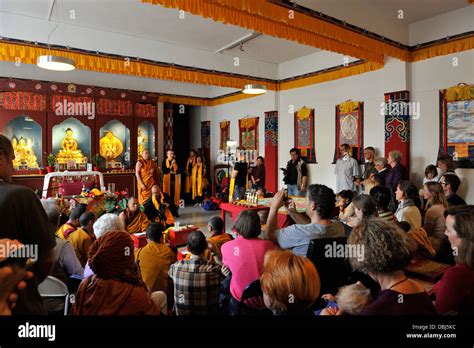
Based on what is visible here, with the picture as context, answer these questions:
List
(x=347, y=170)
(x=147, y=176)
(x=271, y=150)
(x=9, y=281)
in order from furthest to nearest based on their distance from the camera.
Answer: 1. (x=271, y=150)
2. (x=147, y=176)
3. (x=347, y=170)
4. (x=9, y=281)

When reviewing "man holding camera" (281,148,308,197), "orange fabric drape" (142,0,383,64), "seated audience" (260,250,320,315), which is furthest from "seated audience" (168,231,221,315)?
"man holding camera" (281,148,308,197)

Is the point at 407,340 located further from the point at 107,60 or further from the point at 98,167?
the point at 98,167

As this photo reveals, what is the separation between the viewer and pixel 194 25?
588 cm

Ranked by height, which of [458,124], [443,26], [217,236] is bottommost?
[217,236]

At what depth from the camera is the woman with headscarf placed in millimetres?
1587

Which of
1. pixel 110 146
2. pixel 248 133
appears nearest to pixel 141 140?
pixel 110 146

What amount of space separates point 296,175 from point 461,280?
6.25 metres

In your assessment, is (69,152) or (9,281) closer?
(9,281)

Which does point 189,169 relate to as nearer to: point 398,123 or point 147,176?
point 147,176

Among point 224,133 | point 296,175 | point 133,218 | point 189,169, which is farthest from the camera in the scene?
point 224,133

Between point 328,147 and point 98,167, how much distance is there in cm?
586

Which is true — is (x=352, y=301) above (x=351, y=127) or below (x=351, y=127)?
below

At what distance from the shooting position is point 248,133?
975 cm

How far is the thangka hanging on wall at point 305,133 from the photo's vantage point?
7.79m
